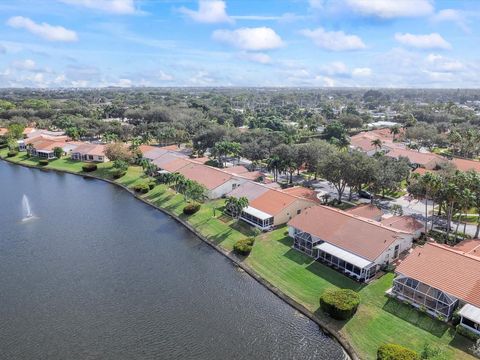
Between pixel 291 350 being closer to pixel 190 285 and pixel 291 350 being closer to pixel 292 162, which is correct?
pixel 190 285

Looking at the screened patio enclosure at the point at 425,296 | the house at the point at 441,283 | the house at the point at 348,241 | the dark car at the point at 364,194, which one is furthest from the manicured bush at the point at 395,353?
the dark car at the point at 364,194

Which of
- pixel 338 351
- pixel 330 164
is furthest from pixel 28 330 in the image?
pixel 330 164

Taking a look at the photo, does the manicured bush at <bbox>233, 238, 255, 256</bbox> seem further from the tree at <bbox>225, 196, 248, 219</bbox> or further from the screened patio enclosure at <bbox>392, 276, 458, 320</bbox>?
the screened patio enclosure at <bbox>392, 276, 458, 320</bbox>

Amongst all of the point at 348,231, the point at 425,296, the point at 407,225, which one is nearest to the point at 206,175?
the point at 348,231

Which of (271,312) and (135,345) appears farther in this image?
(271,312)

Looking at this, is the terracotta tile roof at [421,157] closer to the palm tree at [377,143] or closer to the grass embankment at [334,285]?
the palm tree at [377,143]

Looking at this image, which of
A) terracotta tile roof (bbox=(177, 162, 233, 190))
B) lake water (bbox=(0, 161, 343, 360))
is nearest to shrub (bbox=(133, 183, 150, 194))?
terracotta tile roof (bbox=(177, 162, 233, 190))
